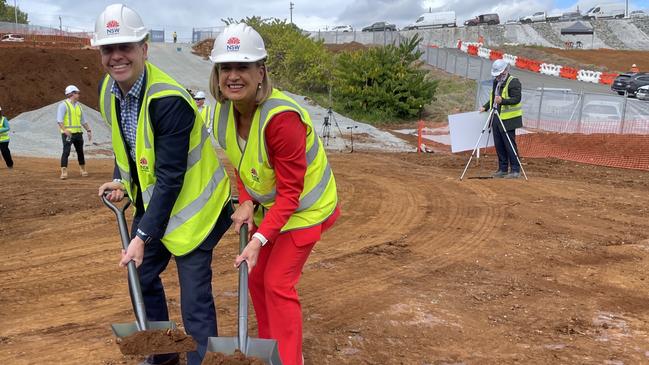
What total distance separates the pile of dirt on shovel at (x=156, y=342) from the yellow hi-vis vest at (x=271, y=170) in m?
0.76

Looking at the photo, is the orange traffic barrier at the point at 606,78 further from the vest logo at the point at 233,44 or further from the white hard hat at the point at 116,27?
the white hard hat at the point at 116,27

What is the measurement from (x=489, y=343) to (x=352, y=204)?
16.0 feet

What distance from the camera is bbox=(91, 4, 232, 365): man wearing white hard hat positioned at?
2.79 meters

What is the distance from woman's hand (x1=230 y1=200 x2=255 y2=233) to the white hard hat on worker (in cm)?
59

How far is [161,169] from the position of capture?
282 centimetres

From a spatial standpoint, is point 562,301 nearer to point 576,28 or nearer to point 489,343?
point 489,343

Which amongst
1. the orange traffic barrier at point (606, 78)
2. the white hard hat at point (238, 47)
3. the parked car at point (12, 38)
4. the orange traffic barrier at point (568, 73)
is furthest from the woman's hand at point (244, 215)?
the orange traffic barrier at point (568, 73)

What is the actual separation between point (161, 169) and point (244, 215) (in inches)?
20.1

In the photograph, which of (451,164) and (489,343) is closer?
(489,343)

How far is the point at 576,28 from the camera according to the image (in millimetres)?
58312

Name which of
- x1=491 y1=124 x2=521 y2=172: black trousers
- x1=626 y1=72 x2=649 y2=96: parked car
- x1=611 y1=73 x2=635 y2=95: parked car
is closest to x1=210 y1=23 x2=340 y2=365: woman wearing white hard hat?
x1=491 y1=124 x2=521 y2=172: black trousers

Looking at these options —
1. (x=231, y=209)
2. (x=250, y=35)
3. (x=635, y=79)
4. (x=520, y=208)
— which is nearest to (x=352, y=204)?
(x=520, y=208)

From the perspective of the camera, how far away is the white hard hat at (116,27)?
9.05 feet

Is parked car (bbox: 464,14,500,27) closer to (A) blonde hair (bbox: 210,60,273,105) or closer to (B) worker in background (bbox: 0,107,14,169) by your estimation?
(B) worker in background (bbox: 0,107,14,169)
